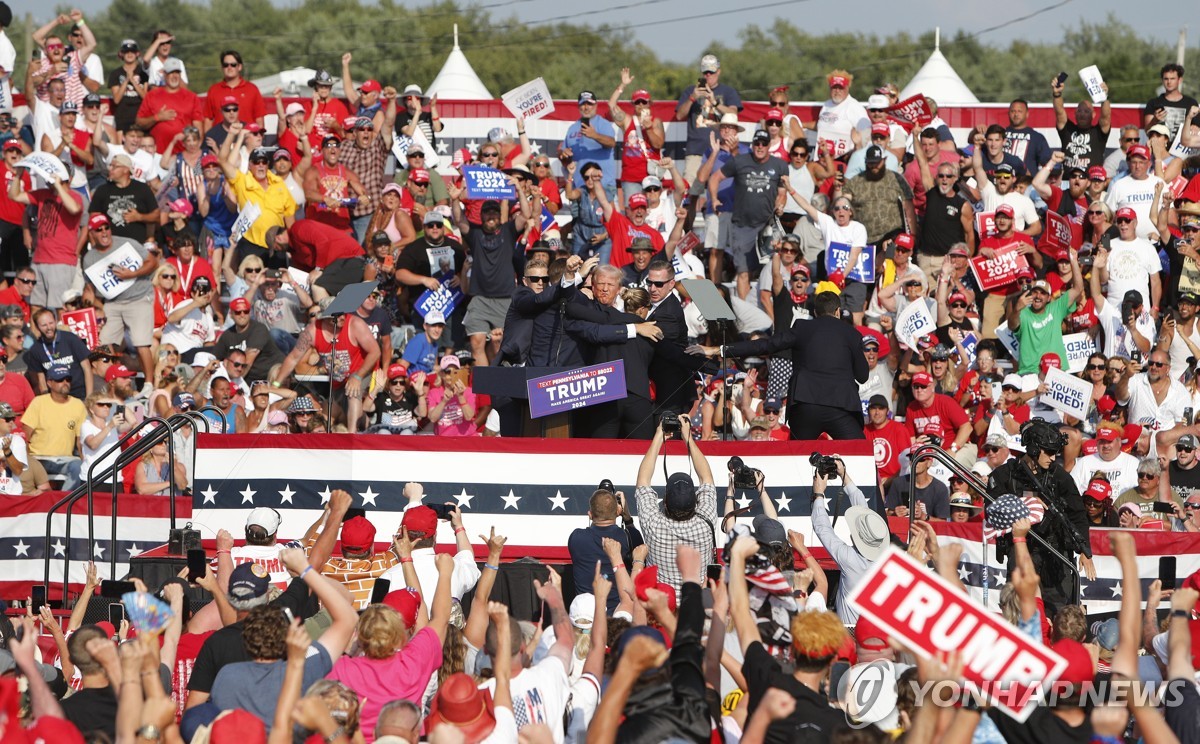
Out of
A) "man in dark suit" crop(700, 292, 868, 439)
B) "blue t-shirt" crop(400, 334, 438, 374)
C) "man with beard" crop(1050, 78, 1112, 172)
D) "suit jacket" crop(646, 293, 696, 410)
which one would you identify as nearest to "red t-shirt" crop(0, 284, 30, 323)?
"blue t-shirt" crop(400, 334, 438, 374)

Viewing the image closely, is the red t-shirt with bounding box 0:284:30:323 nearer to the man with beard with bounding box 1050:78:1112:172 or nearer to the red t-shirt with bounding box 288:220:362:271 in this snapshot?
the red t-shirt with bounding box 288:220:362:271

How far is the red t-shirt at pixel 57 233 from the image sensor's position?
1817cm

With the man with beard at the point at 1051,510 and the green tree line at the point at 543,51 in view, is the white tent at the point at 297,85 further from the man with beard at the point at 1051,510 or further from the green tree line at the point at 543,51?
the green tree line at the point at 543,51

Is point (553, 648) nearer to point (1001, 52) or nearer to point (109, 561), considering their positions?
point (109, 561)

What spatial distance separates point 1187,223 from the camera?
58.2ft

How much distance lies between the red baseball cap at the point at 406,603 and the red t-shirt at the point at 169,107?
12.7 metres

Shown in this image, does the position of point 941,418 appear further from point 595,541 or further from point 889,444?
point 595,541

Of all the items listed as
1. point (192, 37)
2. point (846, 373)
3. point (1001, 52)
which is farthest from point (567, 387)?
point (1001, 52)

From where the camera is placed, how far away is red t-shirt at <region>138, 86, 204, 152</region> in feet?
65.7

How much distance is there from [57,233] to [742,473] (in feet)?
33.2

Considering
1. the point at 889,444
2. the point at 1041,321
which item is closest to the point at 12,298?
the point at 889,444

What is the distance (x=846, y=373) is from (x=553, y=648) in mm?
5837

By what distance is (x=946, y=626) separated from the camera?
19.2 feet

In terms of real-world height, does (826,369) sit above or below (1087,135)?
Answer: below
